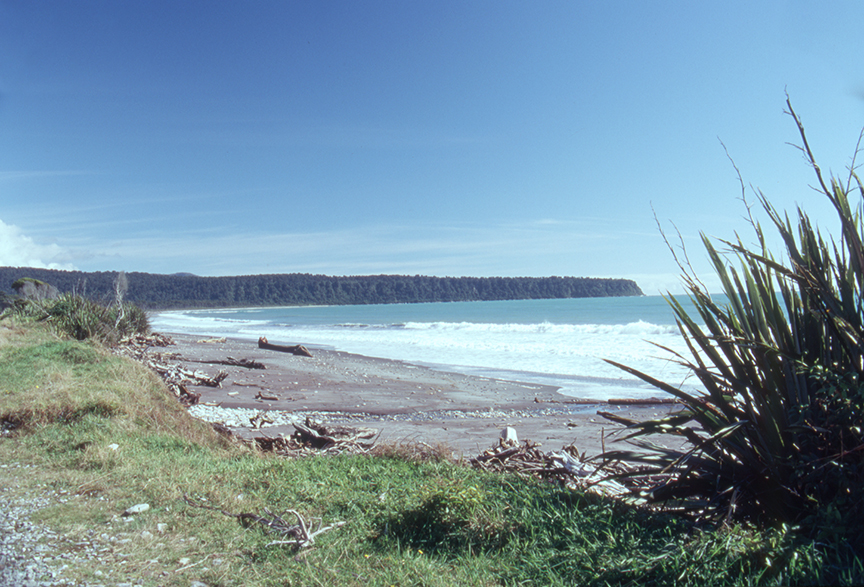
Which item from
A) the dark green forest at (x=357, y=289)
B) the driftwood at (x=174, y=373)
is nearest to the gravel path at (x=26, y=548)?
the driftwood at (x=174, y=373)

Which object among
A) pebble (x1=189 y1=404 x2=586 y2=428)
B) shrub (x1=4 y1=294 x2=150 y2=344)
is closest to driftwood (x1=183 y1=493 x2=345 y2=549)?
pebble (x1=189 y1=404 x2=586 y2=428)

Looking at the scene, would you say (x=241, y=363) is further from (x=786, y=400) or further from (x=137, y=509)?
(x=786, y=400)

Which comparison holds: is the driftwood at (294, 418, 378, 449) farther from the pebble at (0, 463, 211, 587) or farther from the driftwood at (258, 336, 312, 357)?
the driftwood at (258, 336, 312, 357)

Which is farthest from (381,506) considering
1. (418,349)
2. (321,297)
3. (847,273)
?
(321,297)

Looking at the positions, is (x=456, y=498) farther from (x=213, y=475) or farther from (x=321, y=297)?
(x=321, y=297)

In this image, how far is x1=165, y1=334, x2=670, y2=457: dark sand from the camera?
273 inches

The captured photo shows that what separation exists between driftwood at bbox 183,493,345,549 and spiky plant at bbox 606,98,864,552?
5.71 feet

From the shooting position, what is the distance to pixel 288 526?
3.27 m

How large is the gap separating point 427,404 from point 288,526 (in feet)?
21.8

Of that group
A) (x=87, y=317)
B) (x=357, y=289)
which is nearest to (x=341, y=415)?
(x=87, y=317)

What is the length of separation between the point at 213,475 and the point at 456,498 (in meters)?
2.06

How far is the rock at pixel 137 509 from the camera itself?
3.48 metres

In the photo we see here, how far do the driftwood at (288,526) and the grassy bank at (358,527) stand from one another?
5cm

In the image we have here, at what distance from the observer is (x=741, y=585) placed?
2.16m
